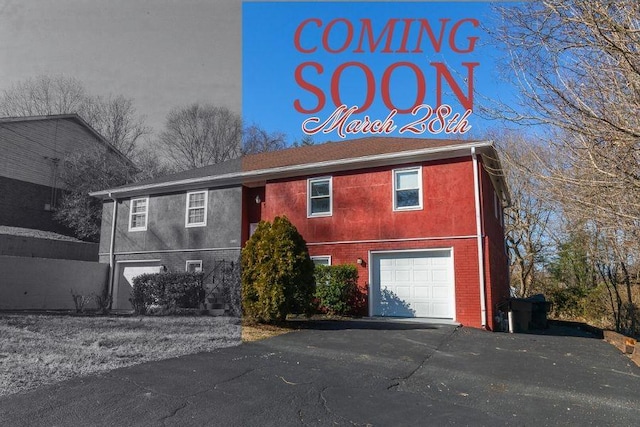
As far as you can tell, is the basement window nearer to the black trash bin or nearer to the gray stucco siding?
the gray stucco siding

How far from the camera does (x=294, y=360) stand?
686cm

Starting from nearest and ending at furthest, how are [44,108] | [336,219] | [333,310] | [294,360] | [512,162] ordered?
[512,162]
[294,360]
[333,310]
[336,219]
[44,108]

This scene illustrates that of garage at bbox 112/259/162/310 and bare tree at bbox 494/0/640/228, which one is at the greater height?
bare tree at bbox 494/0/640/228

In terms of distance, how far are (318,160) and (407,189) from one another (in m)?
3.11

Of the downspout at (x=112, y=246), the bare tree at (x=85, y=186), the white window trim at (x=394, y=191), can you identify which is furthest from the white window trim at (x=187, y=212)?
the bare tree at (x=85, y=186)

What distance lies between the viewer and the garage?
17.6 meters

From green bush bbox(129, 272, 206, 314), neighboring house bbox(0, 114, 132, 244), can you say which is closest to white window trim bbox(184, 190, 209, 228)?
green bush bbox(129, 272, 206, 314)

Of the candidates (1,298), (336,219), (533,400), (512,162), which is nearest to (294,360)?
(533,400)

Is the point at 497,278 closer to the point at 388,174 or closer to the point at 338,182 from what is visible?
the point at 388,174

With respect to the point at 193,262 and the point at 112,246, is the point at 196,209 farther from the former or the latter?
the point at 112,246

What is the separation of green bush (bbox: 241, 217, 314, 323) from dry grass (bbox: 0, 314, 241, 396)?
0.79 m

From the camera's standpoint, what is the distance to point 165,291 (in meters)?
13.4

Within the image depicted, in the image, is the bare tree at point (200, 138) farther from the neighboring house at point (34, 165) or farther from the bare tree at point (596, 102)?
the bare tree at point (596, 102)

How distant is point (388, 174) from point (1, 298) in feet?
40.6
